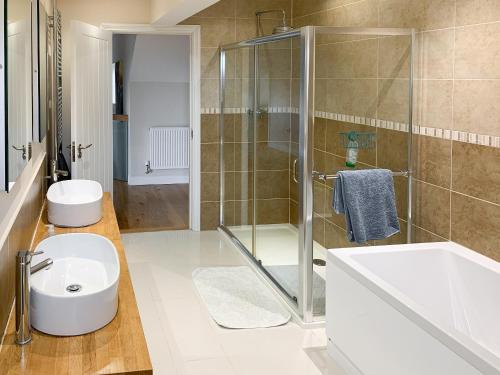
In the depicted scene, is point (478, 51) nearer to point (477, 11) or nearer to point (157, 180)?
point (477, 11)

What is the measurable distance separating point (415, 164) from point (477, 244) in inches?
28.4

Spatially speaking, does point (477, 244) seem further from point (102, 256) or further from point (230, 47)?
point (230, 47)

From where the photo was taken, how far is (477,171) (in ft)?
10.8

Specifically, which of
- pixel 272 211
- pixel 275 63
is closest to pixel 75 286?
pixel 275 63

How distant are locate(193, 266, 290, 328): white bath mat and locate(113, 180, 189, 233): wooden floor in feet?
5.22

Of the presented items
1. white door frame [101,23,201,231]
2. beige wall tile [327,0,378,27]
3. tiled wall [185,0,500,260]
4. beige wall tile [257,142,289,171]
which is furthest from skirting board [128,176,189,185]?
tiled wall [185,0,500,260]

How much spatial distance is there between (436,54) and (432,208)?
0.90 metres

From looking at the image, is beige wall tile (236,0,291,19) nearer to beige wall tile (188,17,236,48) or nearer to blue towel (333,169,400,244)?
beige wall tile (188,17,236,48)

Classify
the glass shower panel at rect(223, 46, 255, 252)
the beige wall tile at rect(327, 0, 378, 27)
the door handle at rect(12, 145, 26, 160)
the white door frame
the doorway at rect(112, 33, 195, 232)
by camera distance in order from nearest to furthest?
1. the door handle at rect(12, 145, 26, 160)
2. the beige wall tile at rect(327, 0, 378, 27)
3. the glass shower panel at rect(223, 46, 255, 252)
4. the white door frame
5. the doorway at rect(112, 33, 195, 232)

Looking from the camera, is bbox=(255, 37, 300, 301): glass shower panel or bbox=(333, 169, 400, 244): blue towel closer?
bbox=(333, 169, 400, 244): blue towel

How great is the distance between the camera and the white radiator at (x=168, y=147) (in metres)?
8.69

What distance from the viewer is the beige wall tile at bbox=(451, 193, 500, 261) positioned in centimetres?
321

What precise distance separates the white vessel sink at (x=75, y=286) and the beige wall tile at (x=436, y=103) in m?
2.06

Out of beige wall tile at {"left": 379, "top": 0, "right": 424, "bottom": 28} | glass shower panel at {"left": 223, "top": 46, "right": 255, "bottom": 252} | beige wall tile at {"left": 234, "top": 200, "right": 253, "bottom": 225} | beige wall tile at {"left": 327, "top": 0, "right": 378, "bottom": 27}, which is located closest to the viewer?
beige wall tile at {"left": 379, "top": 0, "right": 424, "bottom": 28}
